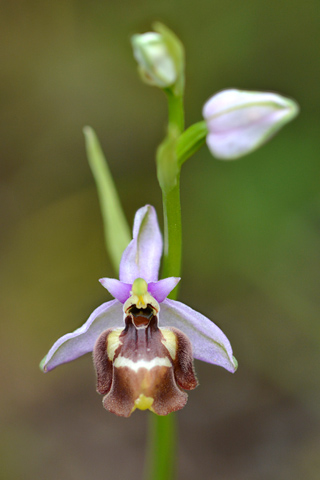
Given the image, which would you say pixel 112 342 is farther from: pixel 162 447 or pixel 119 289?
pixel 162 447

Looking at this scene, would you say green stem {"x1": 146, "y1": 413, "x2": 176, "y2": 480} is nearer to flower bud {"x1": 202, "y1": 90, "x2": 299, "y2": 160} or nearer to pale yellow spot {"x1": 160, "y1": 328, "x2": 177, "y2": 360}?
pale yellow spot {"x1": 160, "y1": 328, "x2": 177, "y2": 360}

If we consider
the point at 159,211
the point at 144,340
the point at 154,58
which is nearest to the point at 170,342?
the point at 144,340

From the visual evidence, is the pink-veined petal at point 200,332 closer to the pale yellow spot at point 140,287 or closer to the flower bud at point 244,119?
the pale yellow spot at point 140,287

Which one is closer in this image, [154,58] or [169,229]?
[154,58]

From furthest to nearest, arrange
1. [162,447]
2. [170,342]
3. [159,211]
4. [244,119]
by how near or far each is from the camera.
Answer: [159,211] → [162,447] → [170,342] → [244,119]

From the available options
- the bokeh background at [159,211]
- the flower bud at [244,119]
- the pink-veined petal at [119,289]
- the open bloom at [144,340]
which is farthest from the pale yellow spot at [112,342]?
the bokeh background at [159,211]

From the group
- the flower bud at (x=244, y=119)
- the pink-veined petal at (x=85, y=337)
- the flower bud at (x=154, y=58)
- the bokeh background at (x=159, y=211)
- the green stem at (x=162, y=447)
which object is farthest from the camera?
the bokeh background at (x=159, y=211)
